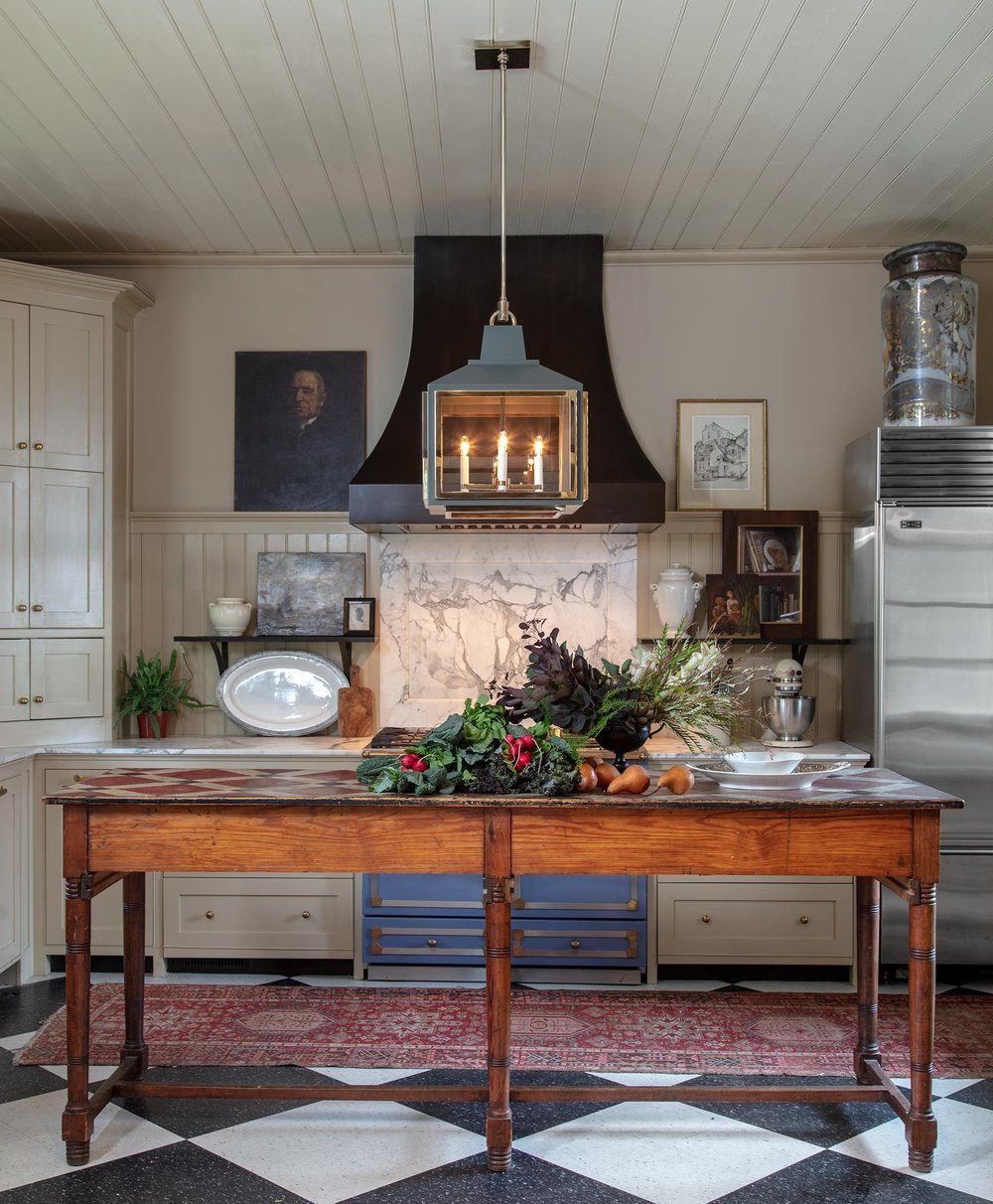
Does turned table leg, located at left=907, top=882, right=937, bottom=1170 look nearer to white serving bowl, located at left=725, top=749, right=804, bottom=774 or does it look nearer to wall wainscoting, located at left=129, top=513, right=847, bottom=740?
white serving bowl, located at left=725, top=749, right=804, bottom=774

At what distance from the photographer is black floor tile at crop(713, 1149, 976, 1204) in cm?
242

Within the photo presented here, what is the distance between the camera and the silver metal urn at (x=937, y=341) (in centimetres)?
400

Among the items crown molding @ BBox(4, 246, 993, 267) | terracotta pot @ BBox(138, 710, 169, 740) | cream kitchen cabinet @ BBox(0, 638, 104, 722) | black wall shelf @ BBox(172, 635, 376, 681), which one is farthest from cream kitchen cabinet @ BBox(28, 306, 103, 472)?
terracotta pot @ BBox(138, 710, 169, 740)

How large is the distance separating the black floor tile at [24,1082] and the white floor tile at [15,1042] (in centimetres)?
10

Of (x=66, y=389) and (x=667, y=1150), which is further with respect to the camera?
(x=66, y=389)

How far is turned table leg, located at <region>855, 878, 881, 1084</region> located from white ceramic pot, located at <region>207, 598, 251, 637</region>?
106 inches

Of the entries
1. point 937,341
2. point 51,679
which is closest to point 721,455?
point 937,341

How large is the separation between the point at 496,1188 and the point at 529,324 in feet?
10.4

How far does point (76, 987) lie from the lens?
2635mm

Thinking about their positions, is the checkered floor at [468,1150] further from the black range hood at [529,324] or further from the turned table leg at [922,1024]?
the black range hood at [529,324]

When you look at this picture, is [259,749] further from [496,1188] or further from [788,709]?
[788,709]

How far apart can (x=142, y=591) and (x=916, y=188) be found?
3.53 m

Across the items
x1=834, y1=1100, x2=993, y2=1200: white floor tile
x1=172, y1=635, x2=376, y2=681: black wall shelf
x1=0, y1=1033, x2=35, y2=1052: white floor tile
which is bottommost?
x1=0, y1=1033, x2=35, y2=1052: white floor tile

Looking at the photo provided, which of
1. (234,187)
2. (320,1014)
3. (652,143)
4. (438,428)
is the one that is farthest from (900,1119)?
(234,187)
